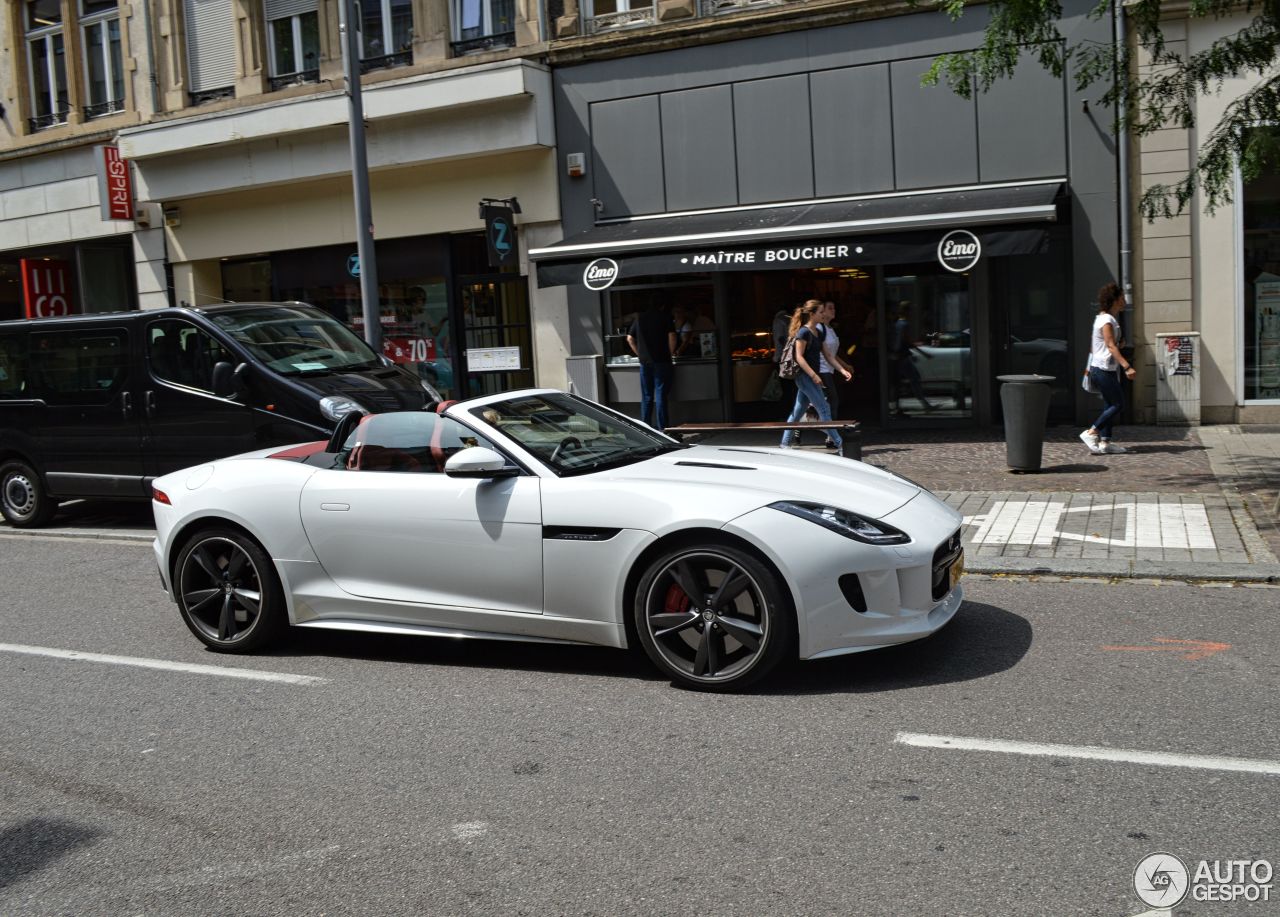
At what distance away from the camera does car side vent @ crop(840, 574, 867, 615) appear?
221 inches

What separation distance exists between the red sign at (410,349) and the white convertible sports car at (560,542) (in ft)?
42.7

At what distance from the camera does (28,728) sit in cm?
585

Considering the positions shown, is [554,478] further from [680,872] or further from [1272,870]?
[1272,870]

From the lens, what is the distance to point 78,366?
1216 centimetres

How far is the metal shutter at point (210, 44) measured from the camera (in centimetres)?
2125

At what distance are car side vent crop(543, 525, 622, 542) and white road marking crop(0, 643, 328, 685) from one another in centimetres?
143

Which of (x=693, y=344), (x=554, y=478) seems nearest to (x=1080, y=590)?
(x=554, y=478)

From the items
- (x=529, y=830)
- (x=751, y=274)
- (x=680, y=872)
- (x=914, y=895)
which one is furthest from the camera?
(x=751, y=274)

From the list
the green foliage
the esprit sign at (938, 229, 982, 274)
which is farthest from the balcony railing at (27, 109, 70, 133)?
the green foliage

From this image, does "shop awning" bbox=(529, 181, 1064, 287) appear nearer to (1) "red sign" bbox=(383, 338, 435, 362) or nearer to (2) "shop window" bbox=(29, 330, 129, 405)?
(1) "red sign" bbox=(383, 338, 435, 362)

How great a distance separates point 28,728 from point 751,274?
13487mm

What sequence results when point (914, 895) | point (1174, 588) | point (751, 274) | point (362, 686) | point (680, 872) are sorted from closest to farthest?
point (914, 895) < point (680, 872) < point (362, 686) < point (1174, 588) < point (751, 274)

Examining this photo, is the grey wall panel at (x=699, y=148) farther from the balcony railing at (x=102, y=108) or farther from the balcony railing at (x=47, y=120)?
the balcony railing at (x=47, y=120)

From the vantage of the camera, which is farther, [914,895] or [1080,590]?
[1080,590]
